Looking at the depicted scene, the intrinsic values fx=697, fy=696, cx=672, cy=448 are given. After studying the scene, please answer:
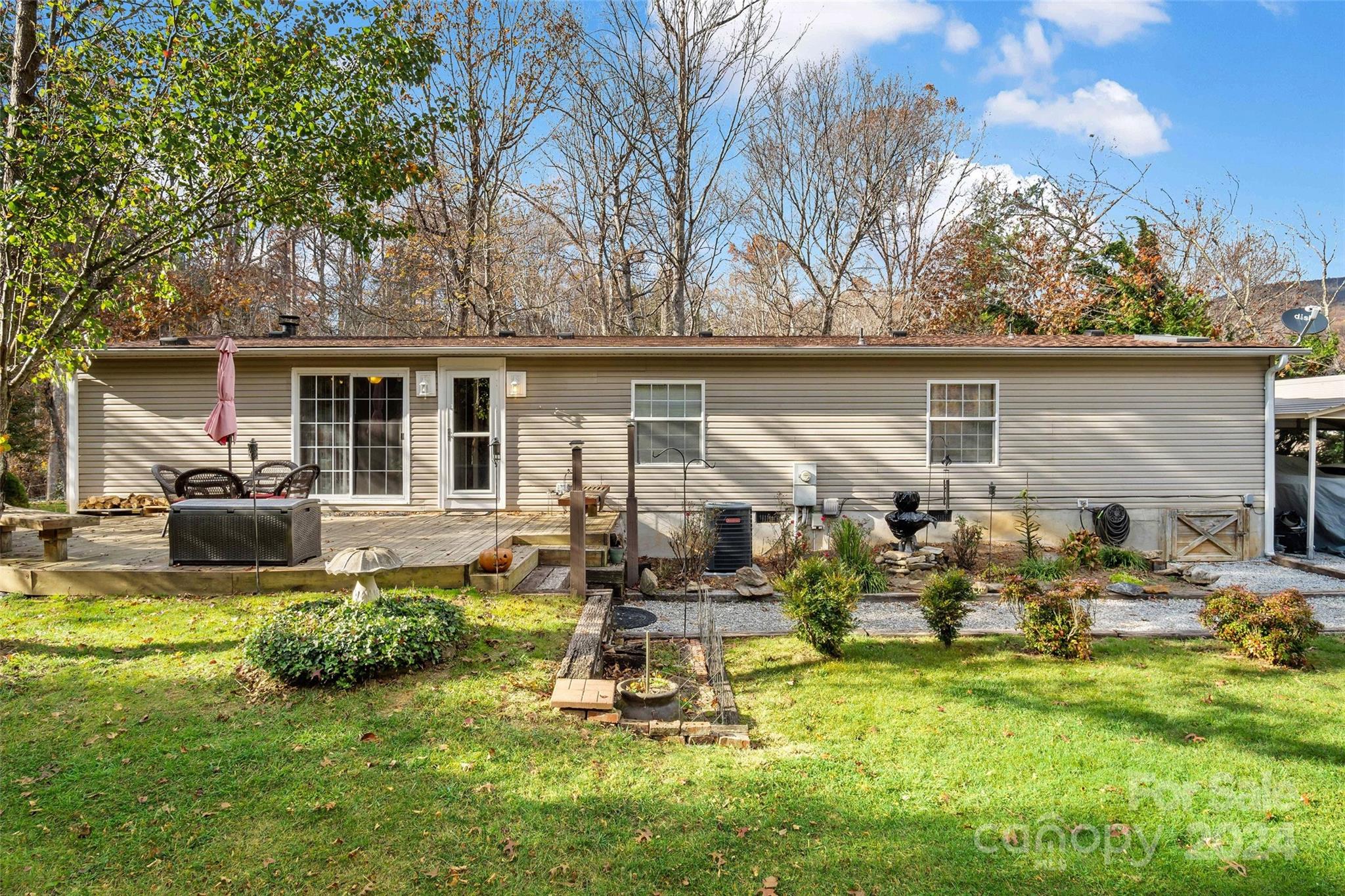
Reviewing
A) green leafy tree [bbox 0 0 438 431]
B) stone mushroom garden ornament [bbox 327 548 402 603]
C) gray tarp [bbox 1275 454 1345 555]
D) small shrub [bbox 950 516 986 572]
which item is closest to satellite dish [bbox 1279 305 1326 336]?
gray tarp [bbox 1275 454 1345 555]

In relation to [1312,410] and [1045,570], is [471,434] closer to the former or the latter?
[1045,570]

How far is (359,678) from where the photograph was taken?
4066mm

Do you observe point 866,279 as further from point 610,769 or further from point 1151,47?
point 610,769

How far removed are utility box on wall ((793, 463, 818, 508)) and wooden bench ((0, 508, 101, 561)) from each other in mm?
7760

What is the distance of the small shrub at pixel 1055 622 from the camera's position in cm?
559

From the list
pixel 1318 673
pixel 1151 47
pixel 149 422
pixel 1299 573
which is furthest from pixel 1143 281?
pixel 149 422

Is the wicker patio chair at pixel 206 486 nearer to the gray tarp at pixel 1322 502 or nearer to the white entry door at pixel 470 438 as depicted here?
the white entry door at pixel 470 438

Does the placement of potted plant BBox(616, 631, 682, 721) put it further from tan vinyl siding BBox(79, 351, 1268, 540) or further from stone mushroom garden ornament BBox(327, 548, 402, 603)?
tan vinyl siding BBox(79, 351, 1268, 540)

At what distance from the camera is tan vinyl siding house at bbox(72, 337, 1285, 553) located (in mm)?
9523

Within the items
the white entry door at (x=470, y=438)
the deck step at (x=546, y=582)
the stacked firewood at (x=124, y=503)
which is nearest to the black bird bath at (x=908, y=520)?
the deck step at (x=546, y=582)

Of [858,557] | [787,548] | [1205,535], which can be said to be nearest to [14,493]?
[787,548]

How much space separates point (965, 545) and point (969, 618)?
228cm

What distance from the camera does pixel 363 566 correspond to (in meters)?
4.49

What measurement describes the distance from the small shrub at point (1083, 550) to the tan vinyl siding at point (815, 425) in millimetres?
769
